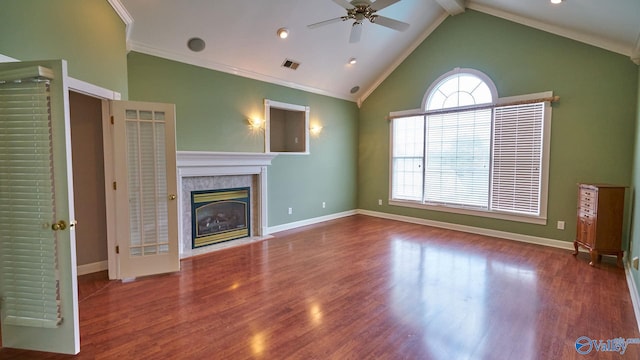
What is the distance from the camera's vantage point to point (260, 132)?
5.45 meters

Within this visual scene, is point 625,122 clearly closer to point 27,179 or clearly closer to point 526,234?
point 526,234

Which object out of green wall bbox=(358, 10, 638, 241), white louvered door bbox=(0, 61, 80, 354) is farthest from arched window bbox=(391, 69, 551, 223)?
white louvered door bbox=(0, 61, 80, 354)

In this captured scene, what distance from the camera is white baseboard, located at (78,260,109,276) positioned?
365 cm

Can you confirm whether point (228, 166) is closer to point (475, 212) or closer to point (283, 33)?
point (283, 33)

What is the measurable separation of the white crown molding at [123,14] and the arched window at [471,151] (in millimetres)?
4962

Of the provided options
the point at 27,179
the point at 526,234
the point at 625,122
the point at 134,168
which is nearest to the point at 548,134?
the point at 625,122

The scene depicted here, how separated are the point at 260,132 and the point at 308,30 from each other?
1875 millimetres

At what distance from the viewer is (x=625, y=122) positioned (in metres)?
4.12

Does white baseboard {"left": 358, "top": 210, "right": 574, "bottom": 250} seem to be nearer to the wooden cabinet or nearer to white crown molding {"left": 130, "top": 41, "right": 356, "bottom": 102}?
the wooden cabinet

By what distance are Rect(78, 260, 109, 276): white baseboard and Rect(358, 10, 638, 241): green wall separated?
5556 mm

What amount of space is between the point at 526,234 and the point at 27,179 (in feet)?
20.6

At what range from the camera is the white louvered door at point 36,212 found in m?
2.05

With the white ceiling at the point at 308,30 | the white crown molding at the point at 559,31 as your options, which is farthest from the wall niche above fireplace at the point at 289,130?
the white crown molding at the point at 559,31

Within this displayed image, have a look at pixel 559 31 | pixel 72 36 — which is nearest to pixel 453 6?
pixel 559 31
